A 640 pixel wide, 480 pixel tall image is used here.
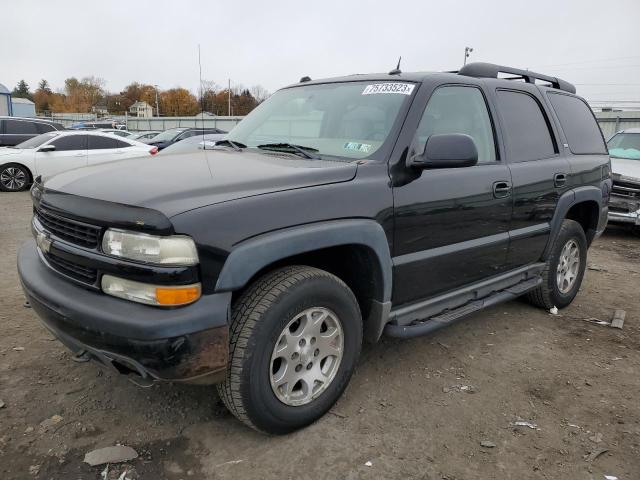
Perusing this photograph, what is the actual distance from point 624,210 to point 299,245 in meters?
7.09

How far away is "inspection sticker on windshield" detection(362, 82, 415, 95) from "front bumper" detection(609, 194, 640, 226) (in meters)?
6.03

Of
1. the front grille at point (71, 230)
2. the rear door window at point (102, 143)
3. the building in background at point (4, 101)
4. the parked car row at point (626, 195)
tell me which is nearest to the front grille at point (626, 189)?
the parked car row at point (626, 195)

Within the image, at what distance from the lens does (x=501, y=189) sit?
3363mm

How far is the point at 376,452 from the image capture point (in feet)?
8.01

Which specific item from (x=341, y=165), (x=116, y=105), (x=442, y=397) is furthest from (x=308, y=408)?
(x=116, y=105)

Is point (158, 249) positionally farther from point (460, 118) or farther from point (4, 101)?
point (4, 101)

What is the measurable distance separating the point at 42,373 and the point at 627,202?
792 centimetres

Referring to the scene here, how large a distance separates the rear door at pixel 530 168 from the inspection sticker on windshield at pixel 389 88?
3.01 ft

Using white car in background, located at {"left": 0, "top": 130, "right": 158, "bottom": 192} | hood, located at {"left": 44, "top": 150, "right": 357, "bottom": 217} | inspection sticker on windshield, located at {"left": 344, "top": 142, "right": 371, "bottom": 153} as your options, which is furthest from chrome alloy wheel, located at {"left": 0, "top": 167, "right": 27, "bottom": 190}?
inspection sticker on windshield, located at {"left": 344, "top": 142, "right": 371, "bottom": 153}

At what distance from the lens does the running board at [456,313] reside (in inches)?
116

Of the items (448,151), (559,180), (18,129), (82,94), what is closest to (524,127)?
(559,180)

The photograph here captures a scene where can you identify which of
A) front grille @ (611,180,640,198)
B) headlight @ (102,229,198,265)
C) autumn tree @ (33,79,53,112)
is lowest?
front grille @ (611,180,640,198)

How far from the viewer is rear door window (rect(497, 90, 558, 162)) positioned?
363 cm

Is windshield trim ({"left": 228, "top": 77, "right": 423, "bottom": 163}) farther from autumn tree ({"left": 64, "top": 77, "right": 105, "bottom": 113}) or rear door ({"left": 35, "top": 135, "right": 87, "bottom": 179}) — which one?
autumn tree ({"left": 64, "top": 77, "right": 105, "bottom": 113})
